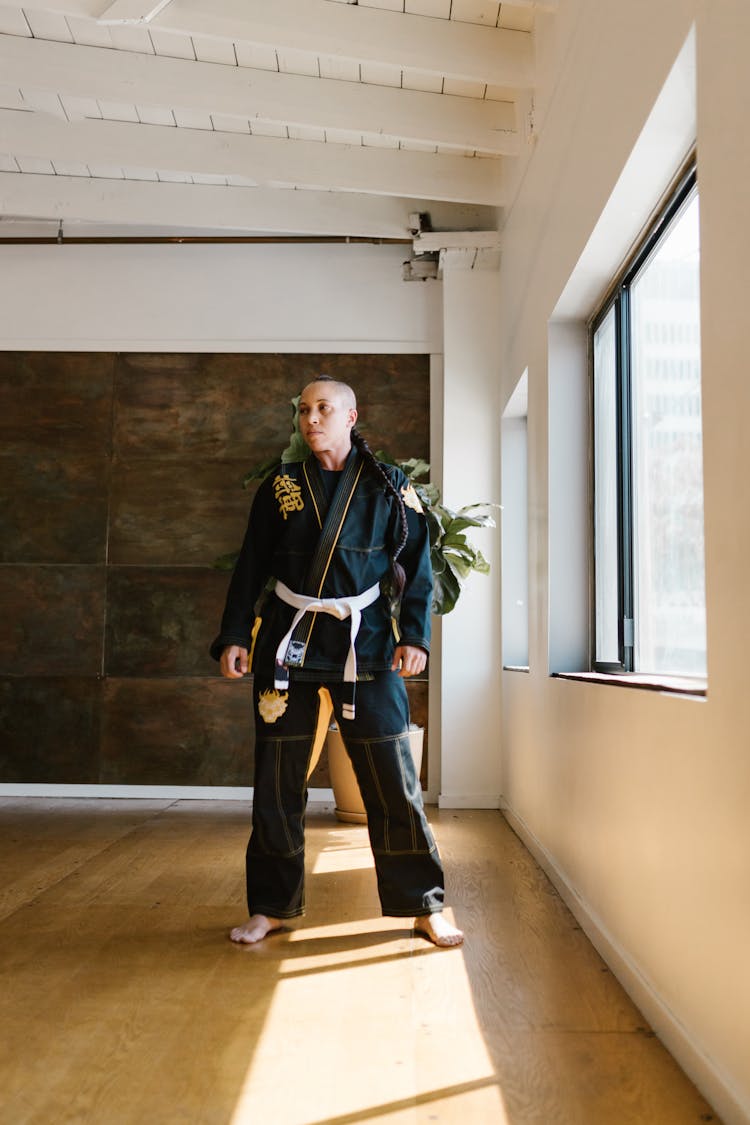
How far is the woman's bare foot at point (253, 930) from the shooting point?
232 centimetres

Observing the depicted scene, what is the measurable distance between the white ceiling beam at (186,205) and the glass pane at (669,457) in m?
2.38

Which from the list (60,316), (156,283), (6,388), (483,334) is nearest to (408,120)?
(483,334)

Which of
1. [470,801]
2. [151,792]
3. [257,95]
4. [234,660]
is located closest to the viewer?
[234,660]

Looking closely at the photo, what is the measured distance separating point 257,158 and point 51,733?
9.42ft

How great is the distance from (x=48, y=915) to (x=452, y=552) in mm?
2183

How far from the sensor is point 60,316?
5082 millimetres

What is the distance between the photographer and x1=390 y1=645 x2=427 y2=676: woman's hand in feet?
7.94

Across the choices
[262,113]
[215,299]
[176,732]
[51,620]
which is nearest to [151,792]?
[176,732]

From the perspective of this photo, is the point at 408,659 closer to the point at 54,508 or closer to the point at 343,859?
the point at 343,859

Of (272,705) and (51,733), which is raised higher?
(272,705)

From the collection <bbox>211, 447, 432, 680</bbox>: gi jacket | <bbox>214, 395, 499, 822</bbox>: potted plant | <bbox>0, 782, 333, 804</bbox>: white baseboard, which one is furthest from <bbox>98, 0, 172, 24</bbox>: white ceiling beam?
<bbox>0, 782, 333, 804</bbox>: white baseboard

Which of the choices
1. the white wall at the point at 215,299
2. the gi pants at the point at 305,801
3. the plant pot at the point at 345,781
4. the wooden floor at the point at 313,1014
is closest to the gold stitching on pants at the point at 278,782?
the gi pants at the point at 305,801

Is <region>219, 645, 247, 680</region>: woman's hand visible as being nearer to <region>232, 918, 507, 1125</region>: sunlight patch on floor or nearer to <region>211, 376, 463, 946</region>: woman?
<region>211, 376, 463, 946</region>: woman

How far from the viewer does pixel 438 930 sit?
2.36 m
